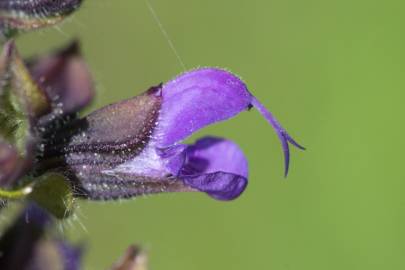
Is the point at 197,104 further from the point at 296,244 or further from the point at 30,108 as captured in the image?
the point at 296,244

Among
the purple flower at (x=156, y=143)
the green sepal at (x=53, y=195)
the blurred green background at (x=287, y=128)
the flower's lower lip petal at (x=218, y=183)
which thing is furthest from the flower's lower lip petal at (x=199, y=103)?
the blurred green background at (x=287, y=128)

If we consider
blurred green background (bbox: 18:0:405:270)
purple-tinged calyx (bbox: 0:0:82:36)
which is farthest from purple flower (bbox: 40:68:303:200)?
blurred green background (bbox: 18:0:405:270)

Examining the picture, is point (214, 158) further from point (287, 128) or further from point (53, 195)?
point (287, 128)

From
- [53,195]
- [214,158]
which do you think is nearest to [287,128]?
[214,158]

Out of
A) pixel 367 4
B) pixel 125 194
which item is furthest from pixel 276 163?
pixel 125 194

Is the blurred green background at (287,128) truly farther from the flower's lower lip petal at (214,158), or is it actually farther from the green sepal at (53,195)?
the green sepal at (53,195)

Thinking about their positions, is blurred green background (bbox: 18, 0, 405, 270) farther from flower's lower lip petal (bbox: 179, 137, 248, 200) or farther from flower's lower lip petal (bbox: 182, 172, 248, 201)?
flower's lower lip petal (bbox: 182, 172, 248, 201)
